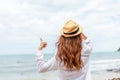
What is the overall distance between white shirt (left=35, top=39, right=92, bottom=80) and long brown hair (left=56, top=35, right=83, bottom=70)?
52mm

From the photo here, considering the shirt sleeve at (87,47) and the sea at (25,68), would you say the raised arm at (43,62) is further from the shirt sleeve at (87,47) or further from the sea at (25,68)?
the sea at (25,68)

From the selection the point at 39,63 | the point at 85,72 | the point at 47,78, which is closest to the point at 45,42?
the point at 39,63

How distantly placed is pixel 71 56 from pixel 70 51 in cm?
5

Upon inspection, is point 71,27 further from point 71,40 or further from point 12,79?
point 12,79

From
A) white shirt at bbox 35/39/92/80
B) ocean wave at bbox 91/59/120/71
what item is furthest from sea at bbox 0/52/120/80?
white shirt at bbox 35/39/92/80

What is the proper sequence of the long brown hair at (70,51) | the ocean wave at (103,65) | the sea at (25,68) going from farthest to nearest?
the ocean wave at (103,65)
the sea at (25,68)
the long brown hair at (70,51)

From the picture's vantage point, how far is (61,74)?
A: 365 cm

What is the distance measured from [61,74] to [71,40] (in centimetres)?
34

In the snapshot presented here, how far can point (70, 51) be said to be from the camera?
11.7 ft

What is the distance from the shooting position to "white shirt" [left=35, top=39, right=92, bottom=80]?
3625mm

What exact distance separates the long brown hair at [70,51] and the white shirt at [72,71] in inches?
2.1

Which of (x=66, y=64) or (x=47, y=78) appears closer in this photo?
(x=66, y=64)

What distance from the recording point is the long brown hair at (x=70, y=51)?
3.56 metres

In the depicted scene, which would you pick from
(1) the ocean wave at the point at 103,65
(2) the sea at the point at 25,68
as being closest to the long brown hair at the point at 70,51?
(2) the sea at the point at 25,68
